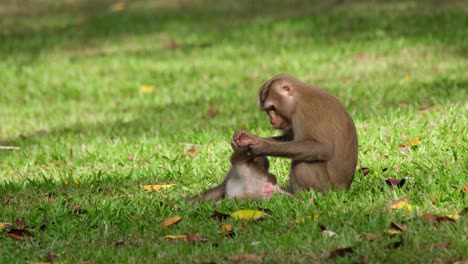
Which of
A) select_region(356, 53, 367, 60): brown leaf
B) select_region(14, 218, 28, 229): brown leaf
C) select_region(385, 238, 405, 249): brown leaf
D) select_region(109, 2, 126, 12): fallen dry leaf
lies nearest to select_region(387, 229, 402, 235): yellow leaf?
select_region(385, 238, 405, 249): brown leaf

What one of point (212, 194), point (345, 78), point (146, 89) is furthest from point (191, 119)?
point (212, 194)

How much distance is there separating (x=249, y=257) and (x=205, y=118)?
20.4 feet

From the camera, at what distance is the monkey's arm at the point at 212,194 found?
676 cm

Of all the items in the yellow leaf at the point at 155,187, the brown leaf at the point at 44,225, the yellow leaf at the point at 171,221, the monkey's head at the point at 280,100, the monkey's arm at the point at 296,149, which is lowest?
the yellow leaf at the point at 155,187

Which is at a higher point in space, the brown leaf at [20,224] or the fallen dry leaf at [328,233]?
the fallen dry leaf at [328,233]

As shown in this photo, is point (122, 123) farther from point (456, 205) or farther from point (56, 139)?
point (456, 205)

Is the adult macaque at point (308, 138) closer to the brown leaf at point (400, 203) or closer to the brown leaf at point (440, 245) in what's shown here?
the brown leaf at point (400, 203)

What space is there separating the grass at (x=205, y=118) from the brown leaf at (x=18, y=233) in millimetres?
45

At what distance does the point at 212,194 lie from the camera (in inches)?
267

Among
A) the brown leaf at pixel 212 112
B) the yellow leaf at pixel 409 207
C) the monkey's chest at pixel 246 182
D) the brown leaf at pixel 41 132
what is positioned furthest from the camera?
the brown leaf at pixel 212 112

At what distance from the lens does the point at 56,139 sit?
1059cm

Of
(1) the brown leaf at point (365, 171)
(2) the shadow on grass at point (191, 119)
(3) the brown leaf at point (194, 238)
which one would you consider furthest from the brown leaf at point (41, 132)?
(3) the brown leaf at point (194, 238)

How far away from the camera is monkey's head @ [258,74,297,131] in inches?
255

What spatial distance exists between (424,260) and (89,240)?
2.12 m
